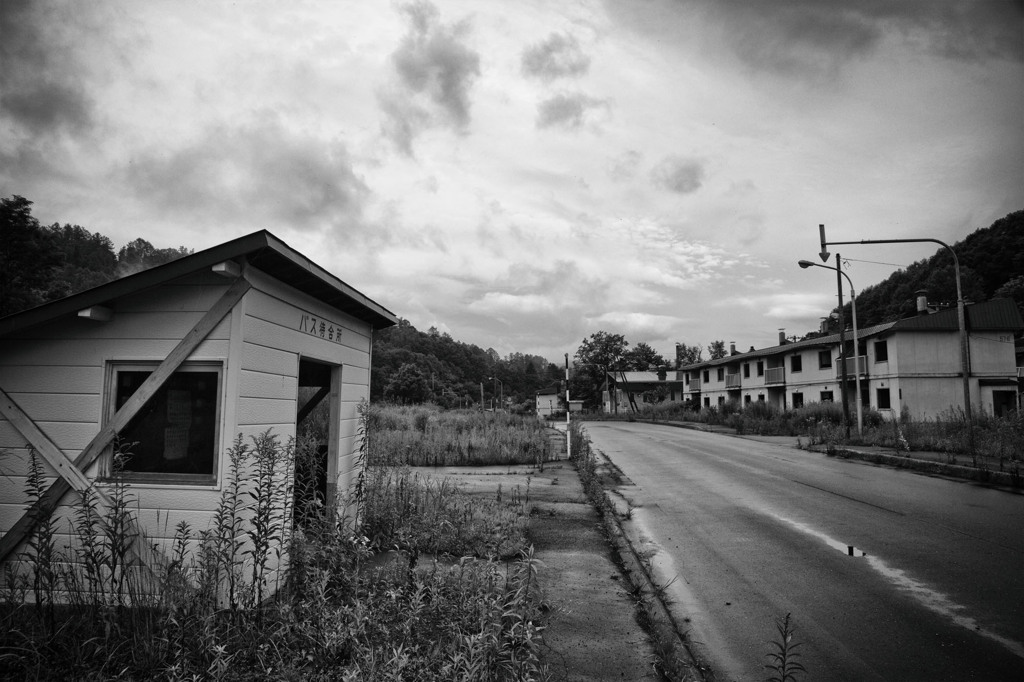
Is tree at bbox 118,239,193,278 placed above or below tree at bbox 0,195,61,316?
below

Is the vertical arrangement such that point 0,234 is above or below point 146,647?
above

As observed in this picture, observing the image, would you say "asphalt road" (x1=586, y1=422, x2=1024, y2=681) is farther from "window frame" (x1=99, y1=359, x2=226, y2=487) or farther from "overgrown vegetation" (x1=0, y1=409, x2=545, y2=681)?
"window frame" (x1=99, y1=359, x2=226, y2=487)

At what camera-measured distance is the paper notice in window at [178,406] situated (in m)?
5.02

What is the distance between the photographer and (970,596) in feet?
17.6

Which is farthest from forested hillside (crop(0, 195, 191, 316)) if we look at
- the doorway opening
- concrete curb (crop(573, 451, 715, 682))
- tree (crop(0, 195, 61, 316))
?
concrete curb (crop(573, 451, 715, 682))

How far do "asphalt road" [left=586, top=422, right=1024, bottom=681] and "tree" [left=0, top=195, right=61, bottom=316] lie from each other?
30128 mm

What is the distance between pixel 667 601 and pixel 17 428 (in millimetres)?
6218

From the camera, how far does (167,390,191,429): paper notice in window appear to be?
5.02 metres

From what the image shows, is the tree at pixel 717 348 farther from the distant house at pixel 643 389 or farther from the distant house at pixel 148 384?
the distant house at pixel 148 384

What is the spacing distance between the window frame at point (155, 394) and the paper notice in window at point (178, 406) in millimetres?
118

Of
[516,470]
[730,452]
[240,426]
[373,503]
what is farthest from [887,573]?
[730,452]

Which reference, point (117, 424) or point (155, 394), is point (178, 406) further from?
point (117, 424)

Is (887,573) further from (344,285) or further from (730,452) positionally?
(730,452)

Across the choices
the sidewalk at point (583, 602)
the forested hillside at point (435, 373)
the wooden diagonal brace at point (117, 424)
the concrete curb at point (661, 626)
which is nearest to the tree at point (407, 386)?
the forested hillside at point (435, 373)
